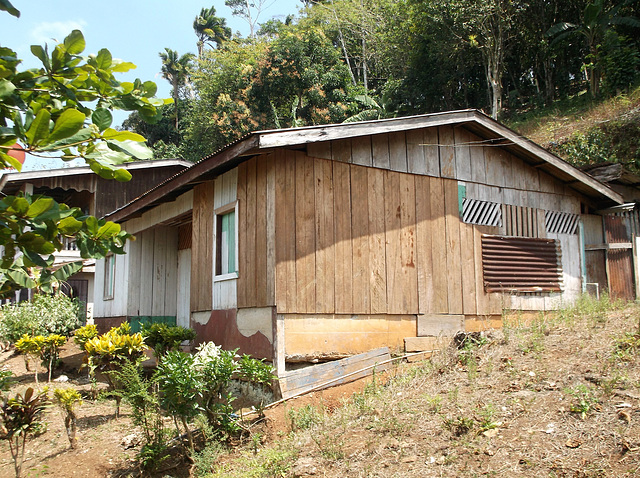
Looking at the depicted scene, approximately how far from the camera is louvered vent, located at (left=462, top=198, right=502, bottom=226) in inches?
381

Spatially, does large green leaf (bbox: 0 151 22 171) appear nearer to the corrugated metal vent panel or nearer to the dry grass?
the dry grass

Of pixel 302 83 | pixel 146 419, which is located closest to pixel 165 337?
pixel 146 419

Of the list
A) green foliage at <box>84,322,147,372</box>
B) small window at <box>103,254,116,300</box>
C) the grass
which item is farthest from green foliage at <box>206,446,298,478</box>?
the grass

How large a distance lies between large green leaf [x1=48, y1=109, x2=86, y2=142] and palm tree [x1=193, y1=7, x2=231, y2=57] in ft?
149

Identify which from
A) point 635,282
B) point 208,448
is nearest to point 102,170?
point 208,448

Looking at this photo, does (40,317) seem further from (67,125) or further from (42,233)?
(67,125)

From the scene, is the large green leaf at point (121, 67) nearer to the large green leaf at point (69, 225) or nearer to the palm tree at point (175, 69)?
the large green leaf at point (69, 225)

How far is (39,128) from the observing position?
9.02ft

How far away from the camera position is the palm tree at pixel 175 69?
140 feet

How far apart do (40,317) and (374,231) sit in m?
11.1

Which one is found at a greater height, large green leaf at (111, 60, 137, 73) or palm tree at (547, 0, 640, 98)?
palm tree at (547, 0, 640, 98)

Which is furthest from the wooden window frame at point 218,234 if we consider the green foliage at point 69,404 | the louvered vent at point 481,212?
the louvered vent at point 481,212

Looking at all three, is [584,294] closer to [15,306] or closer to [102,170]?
[102,170]

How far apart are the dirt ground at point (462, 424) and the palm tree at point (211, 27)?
4204 cm
